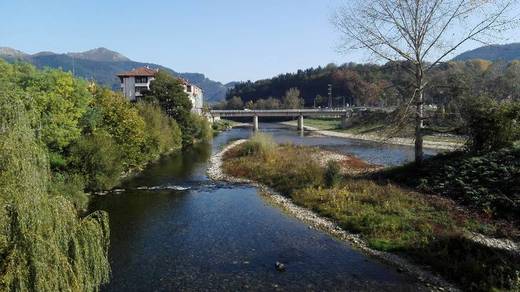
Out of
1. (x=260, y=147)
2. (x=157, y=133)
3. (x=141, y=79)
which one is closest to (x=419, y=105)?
(x=260, y=147)

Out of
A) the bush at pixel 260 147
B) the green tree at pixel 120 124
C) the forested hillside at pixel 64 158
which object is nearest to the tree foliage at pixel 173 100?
the forested hillside at pixel 64 158

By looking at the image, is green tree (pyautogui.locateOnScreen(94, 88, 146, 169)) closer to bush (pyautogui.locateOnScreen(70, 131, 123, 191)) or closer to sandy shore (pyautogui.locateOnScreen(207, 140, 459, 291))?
bush (pyautogui.locateOnScreen(70, 131, 123, 191))

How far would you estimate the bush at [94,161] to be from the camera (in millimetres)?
34438

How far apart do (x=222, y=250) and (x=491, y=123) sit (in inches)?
812

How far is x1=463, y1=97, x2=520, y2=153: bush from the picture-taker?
2961cm

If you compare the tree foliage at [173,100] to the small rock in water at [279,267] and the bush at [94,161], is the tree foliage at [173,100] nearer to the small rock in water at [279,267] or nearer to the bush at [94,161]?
the bush at [94,161]

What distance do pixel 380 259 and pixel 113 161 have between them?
82.0 feet

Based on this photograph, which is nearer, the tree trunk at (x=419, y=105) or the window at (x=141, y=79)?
the tree trunk at (x=419, y=105)

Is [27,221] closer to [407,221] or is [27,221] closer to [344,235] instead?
[344,235]

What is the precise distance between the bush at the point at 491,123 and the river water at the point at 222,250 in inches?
578

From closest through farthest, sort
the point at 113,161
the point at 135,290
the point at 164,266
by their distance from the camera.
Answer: the point at 135,290 → the point at 164,266 → the point at 113,161

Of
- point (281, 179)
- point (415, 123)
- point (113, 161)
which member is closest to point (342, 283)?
point (415, 123)

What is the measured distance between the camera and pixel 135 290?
16688 millimetres

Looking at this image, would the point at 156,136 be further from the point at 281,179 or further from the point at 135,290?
the point at 135,290
